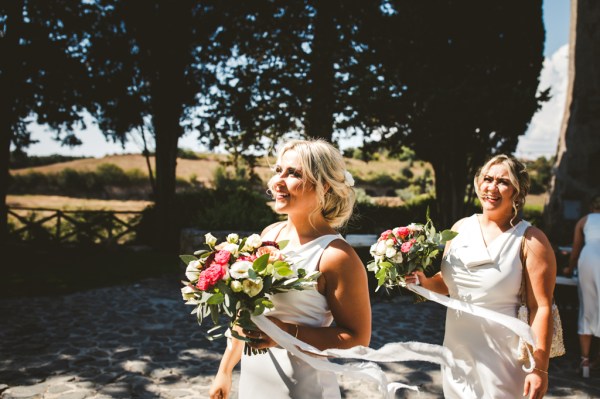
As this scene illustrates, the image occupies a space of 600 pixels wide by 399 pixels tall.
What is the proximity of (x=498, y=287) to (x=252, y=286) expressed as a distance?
5.03ft

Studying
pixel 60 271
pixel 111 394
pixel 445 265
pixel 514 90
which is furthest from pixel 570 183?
pixel 60 271

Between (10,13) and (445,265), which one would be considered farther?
(10,13)

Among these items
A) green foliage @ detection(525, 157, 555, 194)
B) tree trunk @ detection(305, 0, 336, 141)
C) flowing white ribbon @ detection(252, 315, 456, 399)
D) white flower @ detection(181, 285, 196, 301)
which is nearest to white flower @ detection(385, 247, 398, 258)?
flowing white ribbon @ detection(252, 315, 456, 399)

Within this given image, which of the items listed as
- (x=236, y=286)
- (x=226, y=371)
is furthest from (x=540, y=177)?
(x=236, y=286)

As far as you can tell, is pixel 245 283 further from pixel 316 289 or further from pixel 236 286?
pixel 316 289

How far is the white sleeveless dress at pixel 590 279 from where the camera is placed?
5223 mm

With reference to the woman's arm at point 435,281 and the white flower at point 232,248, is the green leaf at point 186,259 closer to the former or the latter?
the white flower at point 232,248

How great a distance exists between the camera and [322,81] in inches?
553

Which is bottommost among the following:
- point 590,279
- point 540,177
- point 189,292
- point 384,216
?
point 590,279

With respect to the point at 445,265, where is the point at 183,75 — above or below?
above

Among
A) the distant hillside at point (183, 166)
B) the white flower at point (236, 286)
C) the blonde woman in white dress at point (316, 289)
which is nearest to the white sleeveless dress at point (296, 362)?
the blonde woman in white dress at point (316, 289)

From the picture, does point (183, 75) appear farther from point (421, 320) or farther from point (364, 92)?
point (421, 320)

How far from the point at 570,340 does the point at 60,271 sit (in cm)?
1115

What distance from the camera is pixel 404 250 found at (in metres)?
2.81
